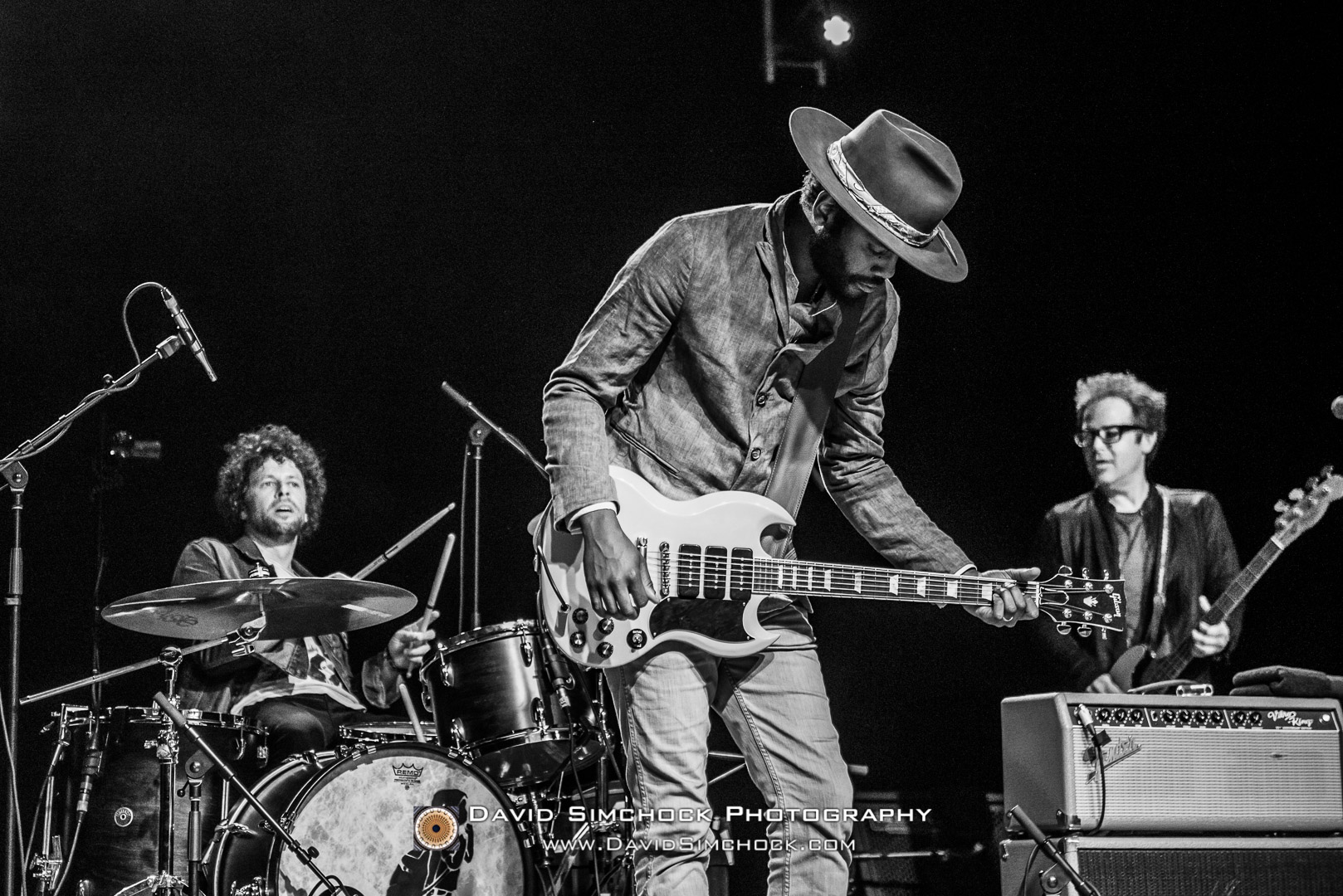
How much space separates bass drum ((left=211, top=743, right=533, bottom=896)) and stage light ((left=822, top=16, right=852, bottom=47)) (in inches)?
119

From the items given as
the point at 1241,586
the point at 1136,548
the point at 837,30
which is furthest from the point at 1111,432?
the point at 837,30

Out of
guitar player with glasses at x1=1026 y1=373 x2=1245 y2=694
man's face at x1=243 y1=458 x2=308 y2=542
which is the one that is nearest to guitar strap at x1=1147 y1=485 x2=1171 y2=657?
guitar player with glasses at x1=1026 y1=373 x2=1245 y2=694

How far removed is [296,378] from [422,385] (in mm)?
487

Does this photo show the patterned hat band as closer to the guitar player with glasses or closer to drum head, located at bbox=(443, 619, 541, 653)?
drum head, located at bbox=(443, 619, 541, 653)

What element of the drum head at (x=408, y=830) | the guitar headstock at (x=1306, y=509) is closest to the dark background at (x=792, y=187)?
the guitar headstock at (x=1306, y=509)

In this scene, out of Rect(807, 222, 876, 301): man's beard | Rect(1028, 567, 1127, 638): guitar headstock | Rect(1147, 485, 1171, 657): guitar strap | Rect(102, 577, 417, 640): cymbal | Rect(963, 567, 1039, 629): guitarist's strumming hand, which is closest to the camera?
Rect(807, 222, 876, 301): man's beard

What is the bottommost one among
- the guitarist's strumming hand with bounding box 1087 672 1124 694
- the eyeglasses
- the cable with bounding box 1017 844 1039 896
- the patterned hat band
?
the cable with bounding box 1017 844 1039 896

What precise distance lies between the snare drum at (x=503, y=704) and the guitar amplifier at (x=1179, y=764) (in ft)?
4.54

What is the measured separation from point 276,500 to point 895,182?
10.7 feet

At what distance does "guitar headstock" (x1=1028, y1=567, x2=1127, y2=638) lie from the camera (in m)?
3.02

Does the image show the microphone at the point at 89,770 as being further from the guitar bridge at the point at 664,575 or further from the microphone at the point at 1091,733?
the microphone at the point at 1091,733

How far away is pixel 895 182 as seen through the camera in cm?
261

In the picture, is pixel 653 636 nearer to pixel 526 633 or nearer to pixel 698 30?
pixel 526 633

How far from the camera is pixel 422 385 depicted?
5082 mm
